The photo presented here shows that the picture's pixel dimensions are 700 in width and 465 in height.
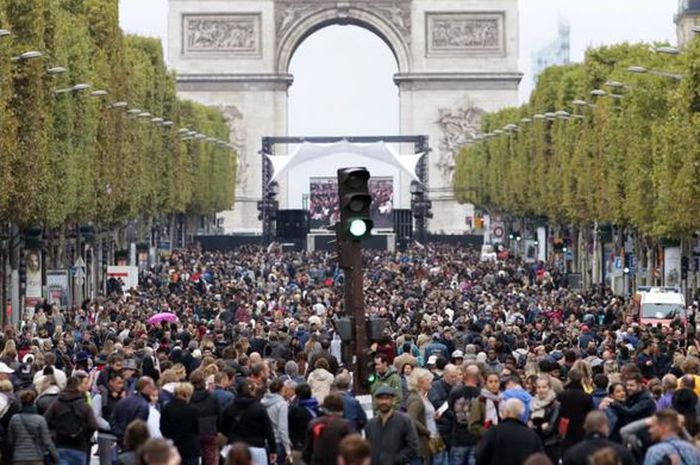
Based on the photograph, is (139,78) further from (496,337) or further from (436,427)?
(436,427)

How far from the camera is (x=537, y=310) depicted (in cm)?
4928

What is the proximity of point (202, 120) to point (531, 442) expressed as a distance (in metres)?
94.9

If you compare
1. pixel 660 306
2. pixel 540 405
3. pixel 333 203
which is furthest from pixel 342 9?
pixel 540 405

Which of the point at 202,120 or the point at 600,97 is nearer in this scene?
the point at 600,97

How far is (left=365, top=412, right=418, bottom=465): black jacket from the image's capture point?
19453 mm

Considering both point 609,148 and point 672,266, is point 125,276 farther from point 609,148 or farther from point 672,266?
point 609,148

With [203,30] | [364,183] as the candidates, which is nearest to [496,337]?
[364,183]

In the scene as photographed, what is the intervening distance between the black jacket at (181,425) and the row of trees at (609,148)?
28.0 m

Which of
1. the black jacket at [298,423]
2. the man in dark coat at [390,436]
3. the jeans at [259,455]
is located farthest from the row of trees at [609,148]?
the man in dark coat at [390,436]

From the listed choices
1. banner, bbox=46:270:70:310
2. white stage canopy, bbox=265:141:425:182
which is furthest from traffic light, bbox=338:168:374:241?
white stage canopy, bbox=265:141:425:182

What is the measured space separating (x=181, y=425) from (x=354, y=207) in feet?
8.09

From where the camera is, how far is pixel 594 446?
16.8m

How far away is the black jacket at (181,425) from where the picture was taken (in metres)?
21.6

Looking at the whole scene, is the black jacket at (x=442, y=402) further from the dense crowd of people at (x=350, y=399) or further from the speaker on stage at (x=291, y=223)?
the speaker on stage at (x=291, y=223)
